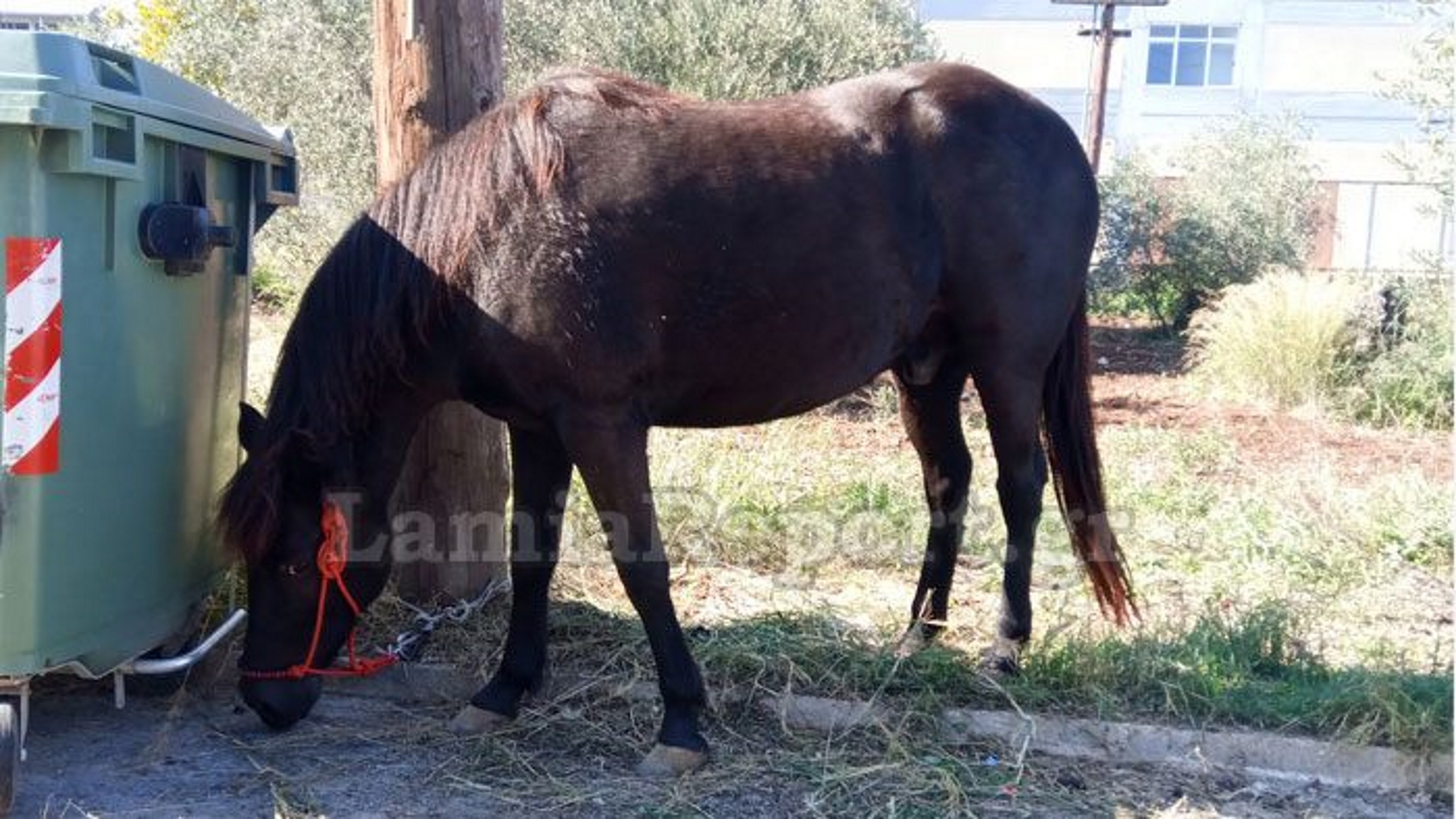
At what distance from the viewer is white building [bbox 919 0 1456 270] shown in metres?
30.6

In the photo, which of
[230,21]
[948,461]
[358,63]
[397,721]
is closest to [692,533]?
[948,461]

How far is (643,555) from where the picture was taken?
339 cm

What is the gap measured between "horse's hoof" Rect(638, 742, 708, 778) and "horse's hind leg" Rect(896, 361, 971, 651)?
112 cm

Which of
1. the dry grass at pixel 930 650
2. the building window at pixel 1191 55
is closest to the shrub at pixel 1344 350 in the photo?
the dry grass at pixel 930 650

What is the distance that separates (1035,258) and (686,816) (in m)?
1.96

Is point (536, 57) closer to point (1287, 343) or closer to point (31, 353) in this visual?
point (1287, 343)

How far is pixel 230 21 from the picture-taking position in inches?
483

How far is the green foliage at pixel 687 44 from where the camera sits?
993 centimetres

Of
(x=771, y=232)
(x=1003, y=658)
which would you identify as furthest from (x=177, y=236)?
(x=1003, y=658)

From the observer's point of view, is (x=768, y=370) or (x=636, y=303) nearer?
(x=636, y=303)

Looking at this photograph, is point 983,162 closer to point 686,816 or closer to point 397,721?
point 686,816

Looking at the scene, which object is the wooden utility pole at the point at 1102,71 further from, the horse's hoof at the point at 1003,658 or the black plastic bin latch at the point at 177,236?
the black plastic bin latch at the point at 177,236

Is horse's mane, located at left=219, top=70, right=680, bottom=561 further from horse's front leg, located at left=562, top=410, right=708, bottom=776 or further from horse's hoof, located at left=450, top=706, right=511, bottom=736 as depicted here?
horse's hoof, located at left=450, top=706, right=511, bottom=736

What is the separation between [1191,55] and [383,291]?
3378cm
